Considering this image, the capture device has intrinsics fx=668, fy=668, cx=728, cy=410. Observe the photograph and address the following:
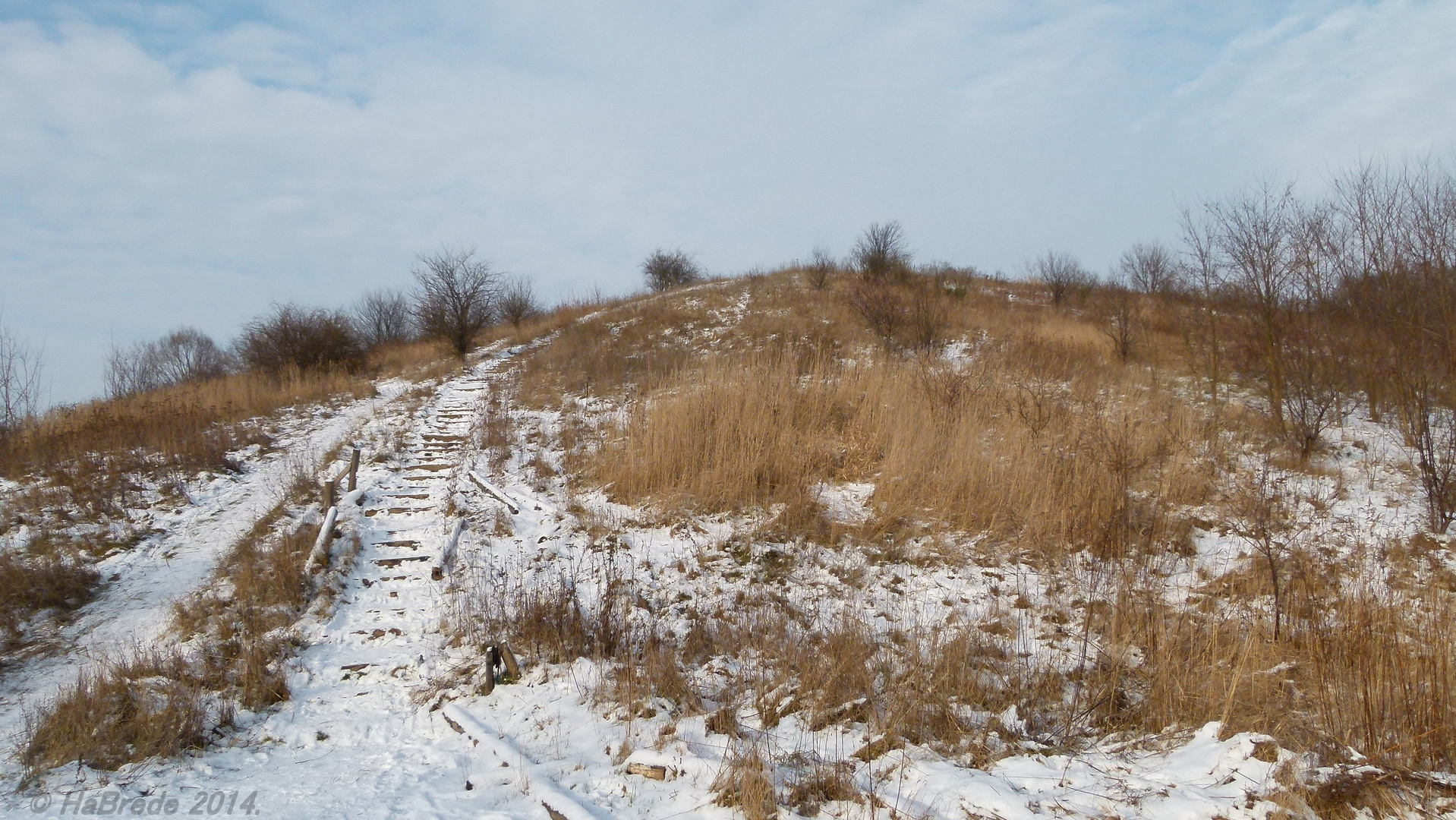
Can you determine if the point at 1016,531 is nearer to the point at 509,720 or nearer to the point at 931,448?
the point at 931,448

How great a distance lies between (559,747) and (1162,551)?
18.5 ft

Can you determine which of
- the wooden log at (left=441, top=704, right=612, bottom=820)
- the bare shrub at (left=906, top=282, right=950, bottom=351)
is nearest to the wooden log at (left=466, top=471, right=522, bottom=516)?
the wooden log at (left=441, top=704, right=612, bottom=820)

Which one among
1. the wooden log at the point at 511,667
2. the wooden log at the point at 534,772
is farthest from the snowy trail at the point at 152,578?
the wooden log at the point at 511,667

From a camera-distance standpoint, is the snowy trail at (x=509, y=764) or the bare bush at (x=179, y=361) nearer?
the snowy trail at (x=509, y=764)

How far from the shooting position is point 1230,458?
8.05 metres

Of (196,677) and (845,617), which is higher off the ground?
(196,677)

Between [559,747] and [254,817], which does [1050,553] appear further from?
[254,817]

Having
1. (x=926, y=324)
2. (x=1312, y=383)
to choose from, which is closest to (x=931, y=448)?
(x=1312, y=383)

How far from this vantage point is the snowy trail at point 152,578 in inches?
198

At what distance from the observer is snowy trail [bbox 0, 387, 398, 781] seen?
503cm

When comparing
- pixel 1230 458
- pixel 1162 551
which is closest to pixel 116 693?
pixel 1162 551

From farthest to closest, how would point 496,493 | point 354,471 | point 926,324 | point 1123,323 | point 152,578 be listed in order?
point 926,324, point 1123,323, point 354,471, point 496,493, point 152,578

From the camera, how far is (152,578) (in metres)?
6.68

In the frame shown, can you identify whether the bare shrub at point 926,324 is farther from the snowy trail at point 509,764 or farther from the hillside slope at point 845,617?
the snowy trail at point 509,764
